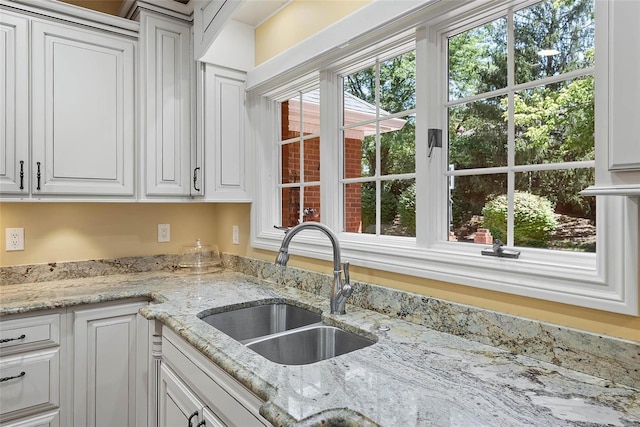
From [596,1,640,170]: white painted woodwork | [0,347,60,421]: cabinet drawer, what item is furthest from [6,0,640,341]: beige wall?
[0,347,60,421]: cabinet drawer

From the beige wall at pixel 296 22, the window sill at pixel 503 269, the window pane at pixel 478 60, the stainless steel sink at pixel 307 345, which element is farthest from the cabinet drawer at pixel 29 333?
the window pane at pixel 478 60

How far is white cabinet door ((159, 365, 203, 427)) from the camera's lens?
1356 mm

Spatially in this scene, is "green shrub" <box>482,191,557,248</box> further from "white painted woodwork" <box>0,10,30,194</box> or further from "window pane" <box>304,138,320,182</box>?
"white painted woodwork" <box>0,10,30,194</box>

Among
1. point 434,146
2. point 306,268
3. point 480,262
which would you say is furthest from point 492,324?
point 306,268

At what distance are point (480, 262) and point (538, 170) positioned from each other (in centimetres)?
35

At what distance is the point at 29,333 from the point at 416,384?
1.73 meters

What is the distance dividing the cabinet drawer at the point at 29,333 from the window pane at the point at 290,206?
128cm

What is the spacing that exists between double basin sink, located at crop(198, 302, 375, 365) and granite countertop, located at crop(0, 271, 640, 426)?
6 cm

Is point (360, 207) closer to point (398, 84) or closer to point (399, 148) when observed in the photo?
point (399, 148)

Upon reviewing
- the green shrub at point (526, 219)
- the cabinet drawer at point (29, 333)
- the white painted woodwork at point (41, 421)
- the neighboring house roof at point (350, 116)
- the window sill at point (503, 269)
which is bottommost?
the white painted woodwork at point (41, 421)

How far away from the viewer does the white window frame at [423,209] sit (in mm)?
993

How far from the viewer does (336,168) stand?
200 cm

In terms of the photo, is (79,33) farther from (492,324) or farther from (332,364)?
(492,324)

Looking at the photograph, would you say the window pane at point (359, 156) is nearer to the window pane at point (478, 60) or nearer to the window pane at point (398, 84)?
the window pane at point (398, 84)
